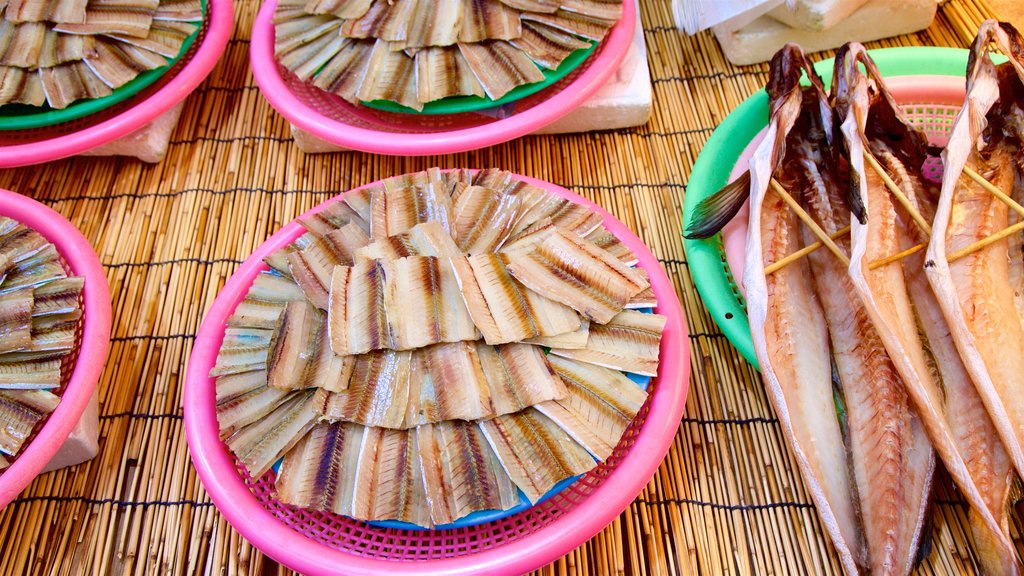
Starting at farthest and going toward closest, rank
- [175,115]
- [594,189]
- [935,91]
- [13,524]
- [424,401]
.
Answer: [175,115], [594,189], [935,91], [13,524], [424,401]

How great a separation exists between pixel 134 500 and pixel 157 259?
80 centimetres

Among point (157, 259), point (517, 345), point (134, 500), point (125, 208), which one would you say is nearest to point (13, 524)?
point (134, 500)

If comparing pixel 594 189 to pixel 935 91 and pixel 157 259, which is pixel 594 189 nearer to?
pixel 935 91

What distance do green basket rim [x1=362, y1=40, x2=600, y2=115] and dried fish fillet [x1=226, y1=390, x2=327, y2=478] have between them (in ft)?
3.19

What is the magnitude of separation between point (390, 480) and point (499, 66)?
124cm

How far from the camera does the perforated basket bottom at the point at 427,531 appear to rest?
147 centimetres

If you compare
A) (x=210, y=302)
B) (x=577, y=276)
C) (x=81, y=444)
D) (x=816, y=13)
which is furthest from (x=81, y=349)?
(x=816, y=13)

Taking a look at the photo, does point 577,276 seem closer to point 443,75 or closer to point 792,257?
point 792,257

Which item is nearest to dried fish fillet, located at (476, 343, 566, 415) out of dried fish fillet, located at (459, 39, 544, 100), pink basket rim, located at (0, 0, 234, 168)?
dried fish fillet, located at (459, 39, 544, 100)

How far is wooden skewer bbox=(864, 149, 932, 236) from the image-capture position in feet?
5.34

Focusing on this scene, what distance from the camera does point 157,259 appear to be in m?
2.30

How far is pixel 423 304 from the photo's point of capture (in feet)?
4.98

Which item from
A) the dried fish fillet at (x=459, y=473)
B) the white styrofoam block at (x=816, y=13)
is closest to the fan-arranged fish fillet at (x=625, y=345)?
the dried fish fillet at (x=459, y=473)

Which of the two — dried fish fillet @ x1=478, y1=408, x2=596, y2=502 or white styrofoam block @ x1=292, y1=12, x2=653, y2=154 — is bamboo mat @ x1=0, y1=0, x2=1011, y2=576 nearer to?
white styrofoam block @ x1=292, y1=12, x2=653, y2=154
